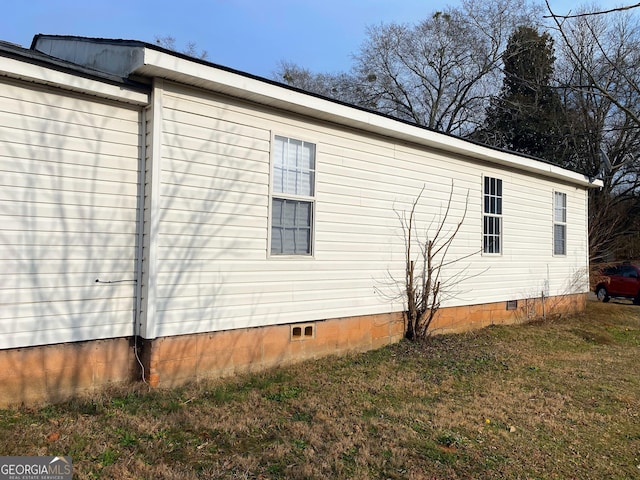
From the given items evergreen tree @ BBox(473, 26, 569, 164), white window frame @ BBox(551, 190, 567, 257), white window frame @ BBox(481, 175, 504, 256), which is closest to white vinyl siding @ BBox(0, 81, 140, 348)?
white window frame @ BBox(481, 175, 504, 256)

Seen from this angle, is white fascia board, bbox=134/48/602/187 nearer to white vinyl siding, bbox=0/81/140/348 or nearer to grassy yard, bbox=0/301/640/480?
white vinyl siding, bbox=0/81/140/348

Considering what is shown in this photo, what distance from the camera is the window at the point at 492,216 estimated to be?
29.4 feet

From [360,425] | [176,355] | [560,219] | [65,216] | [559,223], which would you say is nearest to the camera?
[360,425]

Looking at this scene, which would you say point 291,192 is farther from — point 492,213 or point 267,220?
point 492,213

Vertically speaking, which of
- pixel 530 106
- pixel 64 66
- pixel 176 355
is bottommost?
pixel 176 355

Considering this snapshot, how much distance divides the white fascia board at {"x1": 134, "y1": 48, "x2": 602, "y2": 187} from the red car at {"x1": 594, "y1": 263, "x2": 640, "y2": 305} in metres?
9.52

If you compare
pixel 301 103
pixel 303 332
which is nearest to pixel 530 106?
pixel 301 103

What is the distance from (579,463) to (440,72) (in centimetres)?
2580

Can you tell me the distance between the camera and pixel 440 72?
2638cm

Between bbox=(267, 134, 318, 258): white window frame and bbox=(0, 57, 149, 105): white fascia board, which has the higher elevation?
bbox=(0, 57, 149, 105): white fascia board

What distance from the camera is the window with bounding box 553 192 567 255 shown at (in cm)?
1086

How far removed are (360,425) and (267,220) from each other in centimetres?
261

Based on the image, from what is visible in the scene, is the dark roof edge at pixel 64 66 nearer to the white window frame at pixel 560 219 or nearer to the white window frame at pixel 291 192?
the white window frame at pixel 291 192

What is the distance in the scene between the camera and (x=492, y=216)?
9055mm
